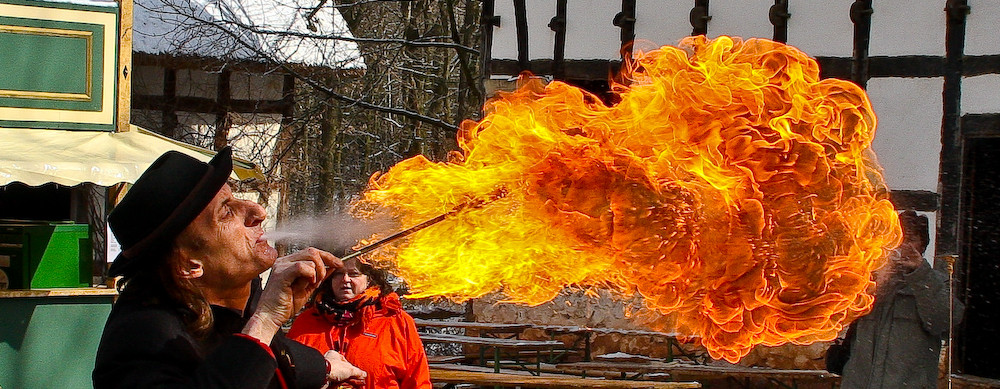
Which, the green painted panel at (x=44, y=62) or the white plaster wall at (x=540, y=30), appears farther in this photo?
the white plaster wall at (x=540, y=30)

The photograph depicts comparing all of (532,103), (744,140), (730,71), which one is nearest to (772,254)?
(744,140)

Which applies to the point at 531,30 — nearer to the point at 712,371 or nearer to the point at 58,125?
the point at 712,371

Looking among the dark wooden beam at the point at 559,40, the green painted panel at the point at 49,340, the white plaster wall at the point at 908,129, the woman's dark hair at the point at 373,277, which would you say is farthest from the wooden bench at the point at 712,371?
the green painted panel at the point at 49,340

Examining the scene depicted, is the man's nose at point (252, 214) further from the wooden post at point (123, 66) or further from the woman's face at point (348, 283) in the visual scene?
the wooden post at point (123, 66)

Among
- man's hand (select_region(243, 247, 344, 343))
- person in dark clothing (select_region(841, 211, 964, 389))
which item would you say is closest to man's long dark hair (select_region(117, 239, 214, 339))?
man's hand (select_region(243, 247, 344, 343))

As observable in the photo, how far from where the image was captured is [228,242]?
8.40ft

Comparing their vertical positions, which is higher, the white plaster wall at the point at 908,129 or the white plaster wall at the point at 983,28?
the white plaster wall at the point at 983,28

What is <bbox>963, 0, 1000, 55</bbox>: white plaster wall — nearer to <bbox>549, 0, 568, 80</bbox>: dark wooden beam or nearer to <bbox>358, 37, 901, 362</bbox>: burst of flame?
<bbox>358, 37, 901, 362</bbox>: burst of flame

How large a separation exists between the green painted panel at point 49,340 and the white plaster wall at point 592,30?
4402mm

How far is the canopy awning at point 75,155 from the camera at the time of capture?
6531 millimetres

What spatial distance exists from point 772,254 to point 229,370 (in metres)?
3.14

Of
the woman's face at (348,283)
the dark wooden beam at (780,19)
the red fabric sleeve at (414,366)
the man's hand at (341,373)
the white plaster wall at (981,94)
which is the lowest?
the red fabric sleeve at (414,366)

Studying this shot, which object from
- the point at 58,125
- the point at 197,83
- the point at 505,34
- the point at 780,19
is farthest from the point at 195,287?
the point at 197,83

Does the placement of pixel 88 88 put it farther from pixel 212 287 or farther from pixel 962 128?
pixel 962 128
